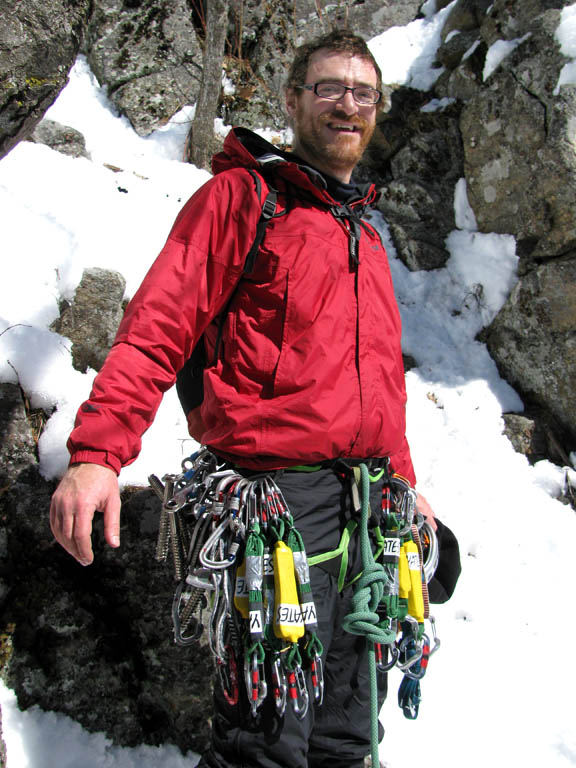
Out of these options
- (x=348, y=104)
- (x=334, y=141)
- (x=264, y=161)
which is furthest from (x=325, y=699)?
(x=348, y=104)

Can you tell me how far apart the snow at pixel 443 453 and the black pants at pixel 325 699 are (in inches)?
38.0

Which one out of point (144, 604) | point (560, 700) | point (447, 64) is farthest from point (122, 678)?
point (447, 64)

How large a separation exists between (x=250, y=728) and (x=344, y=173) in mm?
2012

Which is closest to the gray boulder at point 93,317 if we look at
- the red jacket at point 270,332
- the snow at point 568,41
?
the red jacket at point 270,332

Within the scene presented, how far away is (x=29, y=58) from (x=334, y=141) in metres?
1.59

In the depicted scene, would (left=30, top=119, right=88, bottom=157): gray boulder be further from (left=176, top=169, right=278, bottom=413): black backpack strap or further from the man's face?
(left=176, top=169, right=278, bottom=413): black backpack strap

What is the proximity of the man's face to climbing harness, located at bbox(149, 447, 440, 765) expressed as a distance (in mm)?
1213

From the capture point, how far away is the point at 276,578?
5.34 feet

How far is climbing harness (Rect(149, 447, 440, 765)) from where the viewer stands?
1618 millimetres

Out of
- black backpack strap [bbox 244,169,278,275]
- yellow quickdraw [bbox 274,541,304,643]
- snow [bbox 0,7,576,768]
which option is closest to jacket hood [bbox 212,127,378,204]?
black backpack strap [bbox 244,169,278,275]

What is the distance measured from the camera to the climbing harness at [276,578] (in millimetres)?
1618

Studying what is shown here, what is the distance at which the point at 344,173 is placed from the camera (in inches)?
86.0

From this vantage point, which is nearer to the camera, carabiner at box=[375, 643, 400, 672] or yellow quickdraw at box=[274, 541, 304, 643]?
yellow quickdraw at box=[274, 541, 304, 643]

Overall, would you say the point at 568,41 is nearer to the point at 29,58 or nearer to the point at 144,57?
the point at 29,58
